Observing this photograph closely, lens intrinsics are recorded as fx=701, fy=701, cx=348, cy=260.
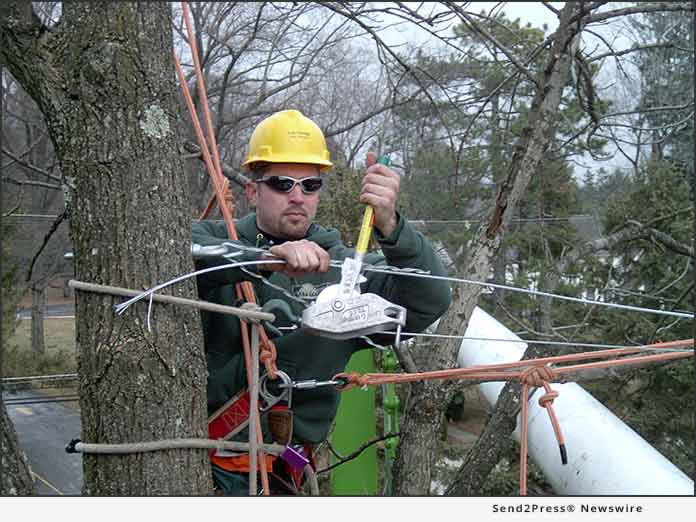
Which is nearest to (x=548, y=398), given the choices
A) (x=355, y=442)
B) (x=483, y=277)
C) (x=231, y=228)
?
(x=231, y=228)

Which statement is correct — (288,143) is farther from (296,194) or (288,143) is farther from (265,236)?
(265,236)

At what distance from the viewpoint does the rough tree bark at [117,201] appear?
52.9 inches

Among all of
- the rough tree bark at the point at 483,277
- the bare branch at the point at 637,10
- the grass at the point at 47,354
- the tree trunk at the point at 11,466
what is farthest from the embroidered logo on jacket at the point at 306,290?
the grass at the point at 47,354

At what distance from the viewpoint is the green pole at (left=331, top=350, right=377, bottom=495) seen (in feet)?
16.4

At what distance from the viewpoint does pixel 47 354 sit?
12375 mm

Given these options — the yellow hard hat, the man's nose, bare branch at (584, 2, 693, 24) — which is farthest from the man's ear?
bare branch at (584, 2, 693, 24)

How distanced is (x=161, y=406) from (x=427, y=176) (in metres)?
8.69

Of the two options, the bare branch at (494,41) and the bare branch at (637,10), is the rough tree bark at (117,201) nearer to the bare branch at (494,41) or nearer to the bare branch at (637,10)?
the bare branch at (494,41)

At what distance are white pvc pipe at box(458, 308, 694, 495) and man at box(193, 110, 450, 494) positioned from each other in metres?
1.19

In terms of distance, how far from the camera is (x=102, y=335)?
1.37 metres

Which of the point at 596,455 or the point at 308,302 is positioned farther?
the point at 596,455

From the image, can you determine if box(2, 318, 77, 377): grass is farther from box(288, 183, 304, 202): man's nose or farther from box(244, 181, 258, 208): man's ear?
box(288, 183, 304, 202): man's nose

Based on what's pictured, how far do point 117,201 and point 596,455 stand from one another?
227 cm
